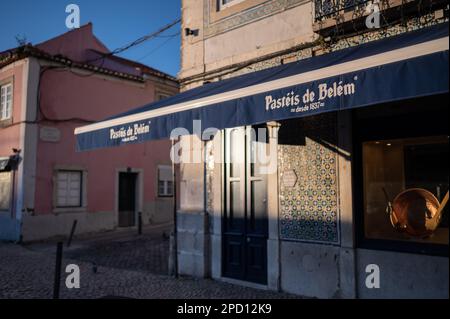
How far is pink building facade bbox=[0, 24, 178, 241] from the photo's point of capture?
13523 millimetres

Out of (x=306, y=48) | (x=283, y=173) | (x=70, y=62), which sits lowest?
(x=283, y=173)

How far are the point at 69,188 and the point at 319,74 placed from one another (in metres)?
12.4

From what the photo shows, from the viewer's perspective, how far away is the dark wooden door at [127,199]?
54.5ft

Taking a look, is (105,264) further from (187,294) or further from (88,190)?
(88,190)

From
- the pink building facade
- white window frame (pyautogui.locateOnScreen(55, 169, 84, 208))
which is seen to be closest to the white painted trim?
the pink building facade

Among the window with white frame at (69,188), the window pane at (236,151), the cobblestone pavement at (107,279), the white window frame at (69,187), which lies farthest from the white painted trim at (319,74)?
the window with white frame at (69,188)

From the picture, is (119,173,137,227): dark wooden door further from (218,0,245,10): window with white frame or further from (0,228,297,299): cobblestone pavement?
(218,0,245,10): window with white frame

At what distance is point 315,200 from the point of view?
19.5 ft

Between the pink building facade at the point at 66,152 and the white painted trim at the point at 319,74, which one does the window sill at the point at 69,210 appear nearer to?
the pink building facade at the point at 66,152

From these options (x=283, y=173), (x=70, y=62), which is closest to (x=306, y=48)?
(x=283, y=173)

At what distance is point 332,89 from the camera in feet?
13.3

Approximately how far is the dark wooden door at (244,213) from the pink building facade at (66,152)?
340 inches
